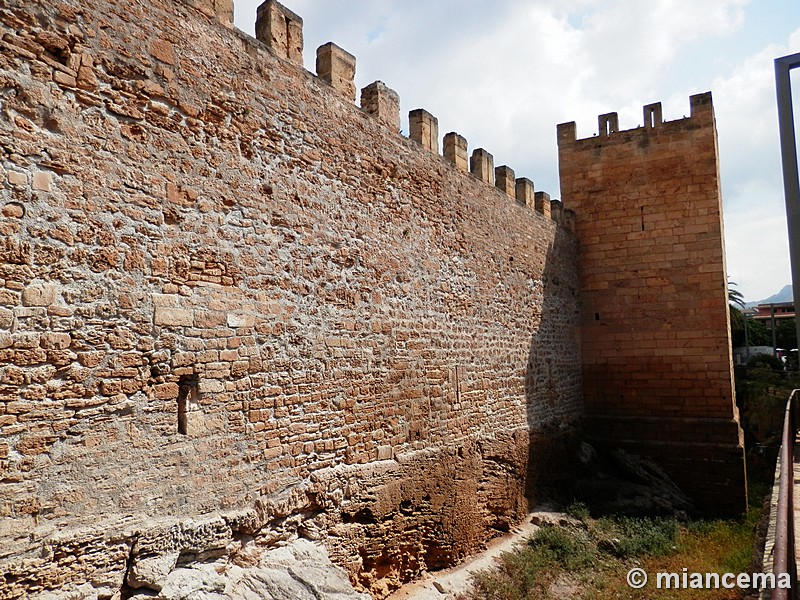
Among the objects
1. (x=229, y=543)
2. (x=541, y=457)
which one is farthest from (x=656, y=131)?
(x=229, y=543)

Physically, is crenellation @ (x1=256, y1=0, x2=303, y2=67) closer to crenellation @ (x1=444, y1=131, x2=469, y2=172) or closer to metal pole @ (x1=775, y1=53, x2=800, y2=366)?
crenellation @ (x1=444, y1=131, x2=469, y2=172)

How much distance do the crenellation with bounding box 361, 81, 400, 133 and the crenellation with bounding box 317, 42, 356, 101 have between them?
458 millimetres

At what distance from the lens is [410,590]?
6.39 meters

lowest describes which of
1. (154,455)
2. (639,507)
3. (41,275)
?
(639,507)

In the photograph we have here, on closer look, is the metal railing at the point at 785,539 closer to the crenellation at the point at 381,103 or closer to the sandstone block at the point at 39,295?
the sandstone block at the point at 39,295

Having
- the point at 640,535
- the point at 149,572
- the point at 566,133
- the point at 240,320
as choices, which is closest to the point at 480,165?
the point at 566,133

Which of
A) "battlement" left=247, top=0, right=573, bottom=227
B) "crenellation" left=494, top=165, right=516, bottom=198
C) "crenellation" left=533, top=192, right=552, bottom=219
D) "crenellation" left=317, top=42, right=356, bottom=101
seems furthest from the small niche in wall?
"crenellation" left=533, top=192, right=552, bottom=219

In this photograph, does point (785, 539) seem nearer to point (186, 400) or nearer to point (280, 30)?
point (186, 400)

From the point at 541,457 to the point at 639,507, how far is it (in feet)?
5.98

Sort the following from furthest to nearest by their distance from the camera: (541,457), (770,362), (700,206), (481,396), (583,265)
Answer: (770,362) < (583,265) < (700,206) < (541,457) < (481,396)

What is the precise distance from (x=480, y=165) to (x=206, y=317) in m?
5.59

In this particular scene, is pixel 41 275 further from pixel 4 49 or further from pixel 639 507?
pixel 639 507

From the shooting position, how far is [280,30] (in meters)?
5.49

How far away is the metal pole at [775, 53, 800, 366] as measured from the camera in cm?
334
